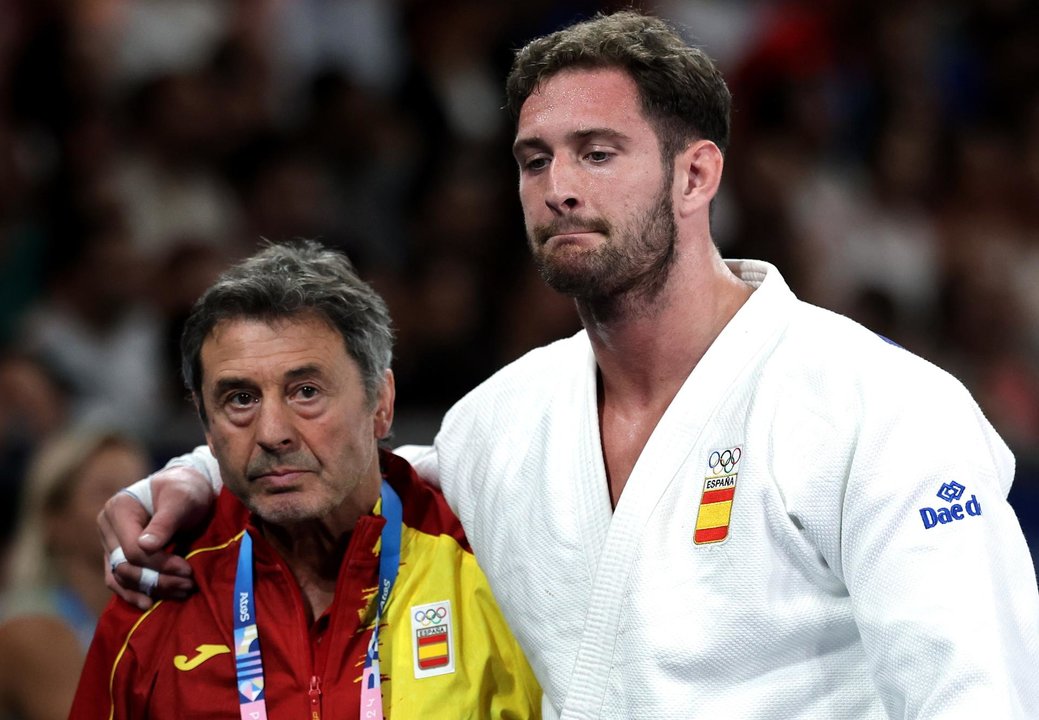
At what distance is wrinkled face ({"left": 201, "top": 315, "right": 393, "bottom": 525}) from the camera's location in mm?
3322

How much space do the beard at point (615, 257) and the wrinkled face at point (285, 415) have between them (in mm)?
532

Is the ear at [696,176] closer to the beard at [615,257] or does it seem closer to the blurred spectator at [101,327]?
the beard at [615,257]

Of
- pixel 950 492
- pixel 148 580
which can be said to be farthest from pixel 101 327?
pixel 950 492

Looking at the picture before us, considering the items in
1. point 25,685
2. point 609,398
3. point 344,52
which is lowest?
point 25,685

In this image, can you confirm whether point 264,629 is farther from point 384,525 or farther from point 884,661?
point 884,661

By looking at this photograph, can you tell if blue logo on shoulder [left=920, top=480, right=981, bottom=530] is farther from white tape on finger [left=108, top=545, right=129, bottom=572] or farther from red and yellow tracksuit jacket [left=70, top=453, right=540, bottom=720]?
white tape on finger [left=108, top=545, right=129, bottom=572]

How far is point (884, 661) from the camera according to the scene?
2.88m

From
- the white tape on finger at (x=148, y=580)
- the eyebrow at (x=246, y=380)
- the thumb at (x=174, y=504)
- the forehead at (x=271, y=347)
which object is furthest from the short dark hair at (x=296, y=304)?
the white tape on finger at (x=148, y=580)

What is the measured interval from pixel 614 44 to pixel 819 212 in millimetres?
5067

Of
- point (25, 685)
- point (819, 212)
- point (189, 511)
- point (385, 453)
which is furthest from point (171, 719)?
point (819, 212)

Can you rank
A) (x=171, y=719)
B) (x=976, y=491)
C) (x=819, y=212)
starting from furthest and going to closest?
1. (x=819, y=212)
2. (x=171, y=719)
3. (x=976, y=491)

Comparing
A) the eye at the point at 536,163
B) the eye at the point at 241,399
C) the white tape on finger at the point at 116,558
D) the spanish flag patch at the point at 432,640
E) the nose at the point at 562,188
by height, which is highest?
the eye at the point at 536,163

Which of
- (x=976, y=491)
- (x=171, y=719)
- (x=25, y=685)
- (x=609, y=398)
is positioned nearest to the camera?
(x=976, y=491)

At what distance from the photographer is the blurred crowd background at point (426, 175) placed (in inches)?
280
